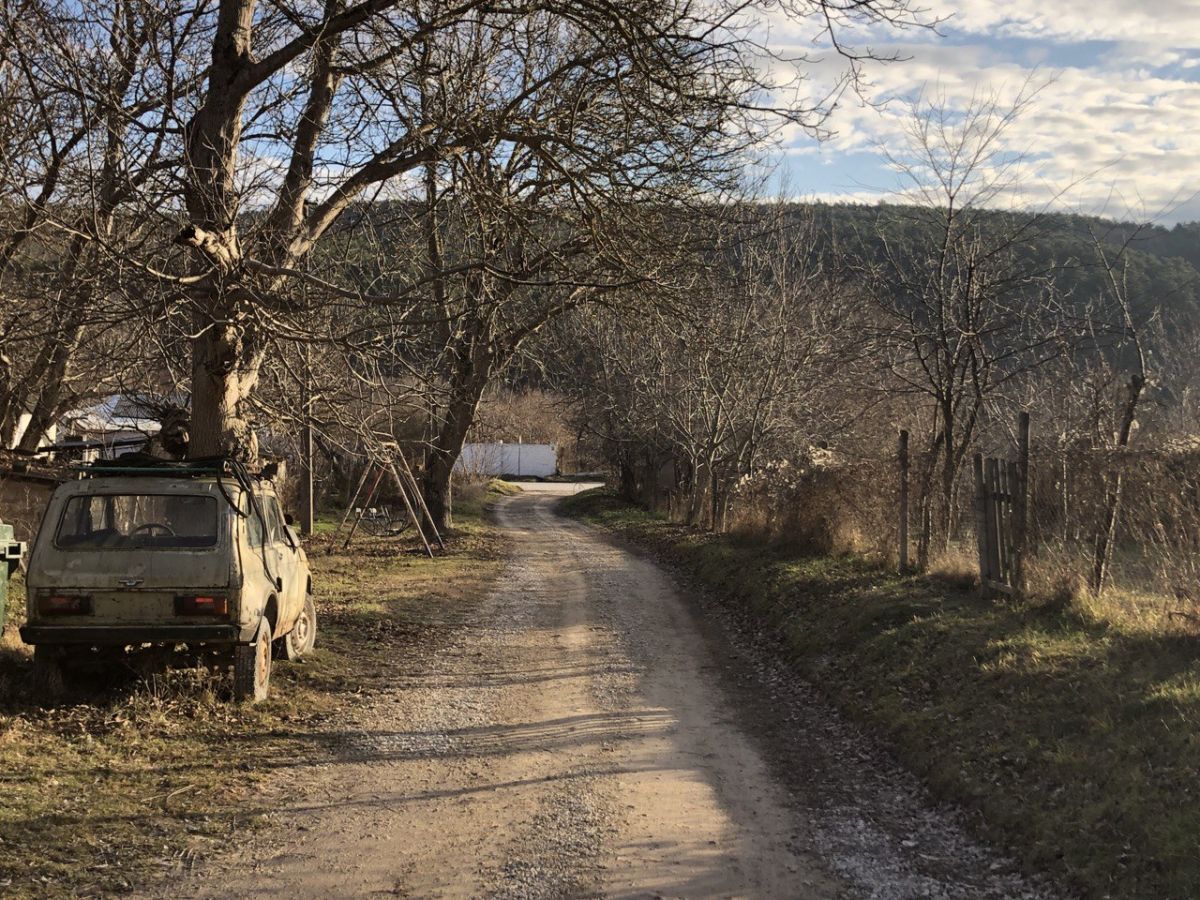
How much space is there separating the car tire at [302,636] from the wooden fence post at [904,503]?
24.7 ft

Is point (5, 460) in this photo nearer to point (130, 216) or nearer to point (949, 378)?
point (130, 216)

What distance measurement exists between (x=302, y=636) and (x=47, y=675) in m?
2.76

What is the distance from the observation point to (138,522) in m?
7.68

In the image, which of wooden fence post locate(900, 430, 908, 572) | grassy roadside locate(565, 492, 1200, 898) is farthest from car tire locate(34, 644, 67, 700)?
wooden fence post locate(900, 430, 908, 572)

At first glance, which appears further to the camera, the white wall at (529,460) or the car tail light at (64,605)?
the white wall at (529,460)

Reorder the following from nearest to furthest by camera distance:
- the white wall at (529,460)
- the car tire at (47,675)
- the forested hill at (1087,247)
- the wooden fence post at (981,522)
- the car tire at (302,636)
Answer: the car tire at (47,675), the car tire at (302,636), the wooden fence post at (981,522), the forested hill at (1087,247), the white wall at (529,460)

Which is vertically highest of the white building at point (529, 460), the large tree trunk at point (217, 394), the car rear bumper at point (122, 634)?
the large tree trunk at point (217, 394)

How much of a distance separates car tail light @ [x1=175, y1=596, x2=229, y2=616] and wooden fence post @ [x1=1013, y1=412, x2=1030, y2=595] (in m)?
7.70

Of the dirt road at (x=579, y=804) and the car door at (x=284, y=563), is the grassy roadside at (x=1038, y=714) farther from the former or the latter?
the car door at (x=284, y=563)

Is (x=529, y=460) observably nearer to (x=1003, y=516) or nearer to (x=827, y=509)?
(x=827, y=509)

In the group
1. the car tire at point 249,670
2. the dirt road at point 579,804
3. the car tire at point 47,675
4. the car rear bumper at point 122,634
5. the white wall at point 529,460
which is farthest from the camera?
the white wall at point 529,460

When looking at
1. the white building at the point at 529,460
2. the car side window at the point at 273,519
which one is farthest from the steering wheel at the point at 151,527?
the white building at the point at 529,460

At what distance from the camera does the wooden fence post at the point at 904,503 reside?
1230 cm

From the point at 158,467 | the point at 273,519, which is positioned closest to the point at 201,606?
the point at 158,467
